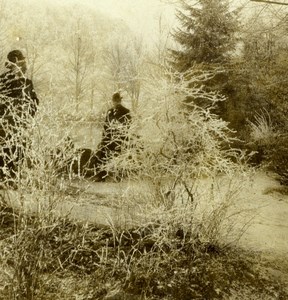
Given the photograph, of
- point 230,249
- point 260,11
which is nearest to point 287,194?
point 230,249

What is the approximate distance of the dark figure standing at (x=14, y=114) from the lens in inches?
175

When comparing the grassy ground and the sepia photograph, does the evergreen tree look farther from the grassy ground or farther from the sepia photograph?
the grassy ground

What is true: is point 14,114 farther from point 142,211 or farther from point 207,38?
point 207,38

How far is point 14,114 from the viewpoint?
15.4ft

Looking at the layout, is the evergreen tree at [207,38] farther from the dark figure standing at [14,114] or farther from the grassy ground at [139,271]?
the grassy ground at [139,271]

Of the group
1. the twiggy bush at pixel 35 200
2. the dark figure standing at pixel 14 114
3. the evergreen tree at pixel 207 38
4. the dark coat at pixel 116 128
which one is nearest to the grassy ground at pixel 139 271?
the twiggy bush at pixel 35 200

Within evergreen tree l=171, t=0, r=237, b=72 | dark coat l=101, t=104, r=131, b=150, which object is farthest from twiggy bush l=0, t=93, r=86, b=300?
evergreen tree l=171, t=0, r=237, b=72

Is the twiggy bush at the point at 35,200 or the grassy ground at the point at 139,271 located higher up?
the twiggy bush at the point at 35,200

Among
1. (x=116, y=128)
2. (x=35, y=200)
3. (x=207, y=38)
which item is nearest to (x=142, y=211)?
(x=116, y=128)

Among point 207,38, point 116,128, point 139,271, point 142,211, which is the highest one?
point 207,38

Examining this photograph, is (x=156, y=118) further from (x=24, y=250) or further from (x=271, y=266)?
(x=24, y=250)

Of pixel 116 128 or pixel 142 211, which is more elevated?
pixel 116 128

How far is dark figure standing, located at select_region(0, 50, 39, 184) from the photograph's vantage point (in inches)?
175

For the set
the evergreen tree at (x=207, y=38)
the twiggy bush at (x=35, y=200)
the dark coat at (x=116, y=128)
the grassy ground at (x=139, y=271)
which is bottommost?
the grassy ground at (x=139, y=271)
